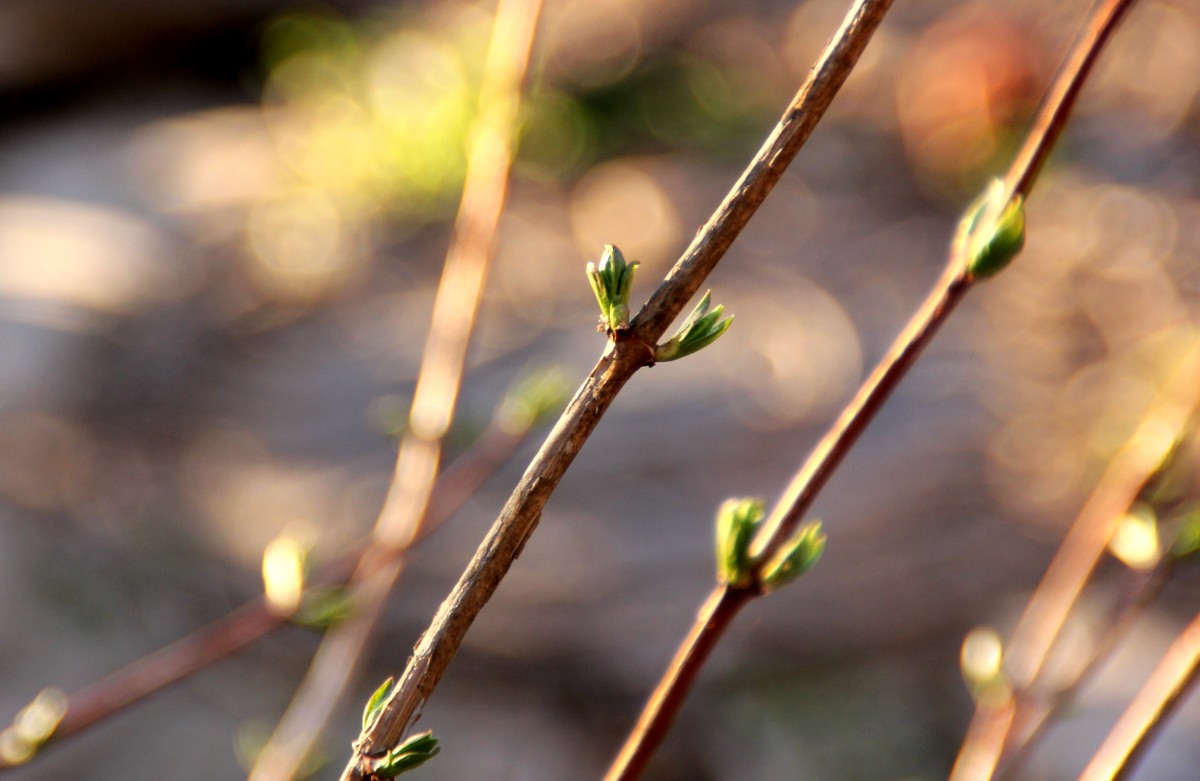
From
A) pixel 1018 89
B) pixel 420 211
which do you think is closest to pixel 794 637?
pixel 420 211

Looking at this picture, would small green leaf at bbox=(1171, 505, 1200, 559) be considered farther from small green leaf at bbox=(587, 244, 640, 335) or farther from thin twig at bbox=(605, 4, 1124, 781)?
small green leaf at bbox=(587, 244, 640, 335)

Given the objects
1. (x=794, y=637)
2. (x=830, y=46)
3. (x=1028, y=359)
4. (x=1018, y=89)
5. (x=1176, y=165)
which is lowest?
(x=830, y=46)

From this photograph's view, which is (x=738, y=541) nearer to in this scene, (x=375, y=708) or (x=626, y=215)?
(x=375, y=708)

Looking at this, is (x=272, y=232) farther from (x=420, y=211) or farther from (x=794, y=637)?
(x=794, y=637)

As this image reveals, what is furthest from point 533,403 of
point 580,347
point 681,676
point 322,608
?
point 580,347

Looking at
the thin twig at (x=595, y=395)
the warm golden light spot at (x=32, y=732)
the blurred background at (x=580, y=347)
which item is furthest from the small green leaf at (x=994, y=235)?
the blurred background at (x=580, y=347)
